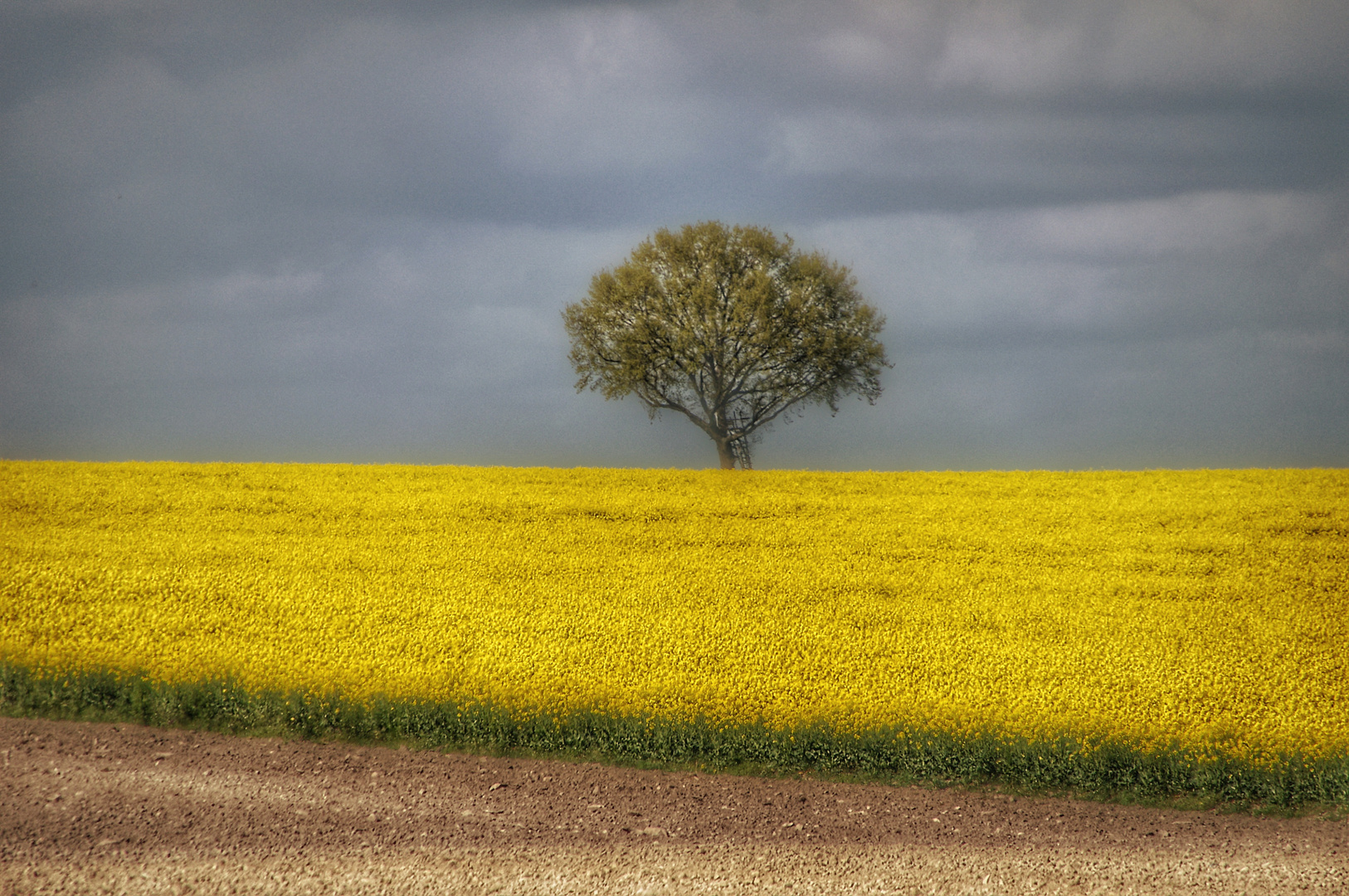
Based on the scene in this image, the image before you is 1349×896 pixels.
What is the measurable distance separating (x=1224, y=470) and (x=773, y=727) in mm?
12538

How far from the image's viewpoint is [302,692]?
820cm

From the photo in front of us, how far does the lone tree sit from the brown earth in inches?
656

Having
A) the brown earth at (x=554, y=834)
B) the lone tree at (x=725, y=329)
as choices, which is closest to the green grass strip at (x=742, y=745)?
the brown earth at (x=554, y=834)

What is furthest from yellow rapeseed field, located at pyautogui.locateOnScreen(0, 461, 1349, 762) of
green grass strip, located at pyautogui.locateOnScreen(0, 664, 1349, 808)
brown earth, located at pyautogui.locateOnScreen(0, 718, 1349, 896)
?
brown earth, located at pyautogui.locateOnScreen(0, 718, 1349, 896)

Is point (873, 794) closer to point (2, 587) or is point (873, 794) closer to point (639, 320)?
point (2, 587)

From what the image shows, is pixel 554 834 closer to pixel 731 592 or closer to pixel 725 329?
pixel 731 592

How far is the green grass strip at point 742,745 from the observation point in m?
7.07

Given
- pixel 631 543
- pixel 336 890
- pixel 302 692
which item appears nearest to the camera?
pixel 336 890

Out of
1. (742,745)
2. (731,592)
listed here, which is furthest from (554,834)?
(731,592)

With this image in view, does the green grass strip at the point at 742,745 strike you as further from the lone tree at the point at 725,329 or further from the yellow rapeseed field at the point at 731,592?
the lone tree at the point at 725,329

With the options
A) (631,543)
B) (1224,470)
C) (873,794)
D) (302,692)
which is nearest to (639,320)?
(631,543)

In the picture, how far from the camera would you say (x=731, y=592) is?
35.0ft

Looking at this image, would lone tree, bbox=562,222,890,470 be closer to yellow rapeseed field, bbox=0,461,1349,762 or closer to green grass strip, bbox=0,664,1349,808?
yellow rapeseed field, bbox=0,461,1349,762

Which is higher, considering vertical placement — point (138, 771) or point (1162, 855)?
point (138, 771)
